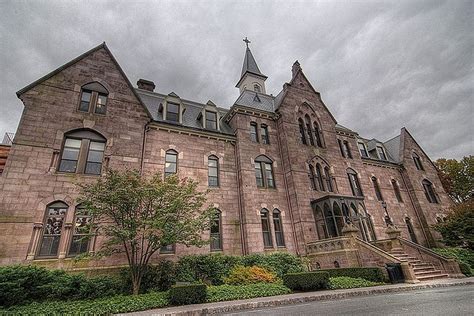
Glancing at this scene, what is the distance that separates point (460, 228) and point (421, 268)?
1062cm

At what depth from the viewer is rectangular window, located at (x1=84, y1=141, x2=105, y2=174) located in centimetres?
1439

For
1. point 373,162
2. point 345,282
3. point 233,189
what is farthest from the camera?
point 373,162

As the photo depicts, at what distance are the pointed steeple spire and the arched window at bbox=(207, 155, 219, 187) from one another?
21211 millimetres

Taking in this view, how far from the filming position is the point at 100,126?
1530 cm

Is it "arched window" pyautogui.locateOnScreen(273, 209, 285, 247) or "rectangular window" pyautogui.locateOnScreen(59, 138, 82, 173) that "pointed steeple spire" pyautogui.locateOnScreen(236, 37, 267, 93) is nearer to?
"arched window" pyautogui.locateOnScreen(273, 209, 285, 247)

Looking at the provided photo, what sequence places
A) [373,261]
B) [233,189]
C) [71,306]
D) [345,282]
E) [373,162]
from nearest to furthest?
[71,306] → [345,282] → [373,261] → [233,189] → [373,162]

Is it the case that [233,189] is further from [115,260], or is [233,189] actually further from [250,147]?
[115,260]

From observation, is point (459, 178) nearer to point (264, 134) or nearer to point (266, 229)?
point (264, 134)

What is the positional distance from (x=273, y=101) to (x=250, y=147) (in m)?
8.46

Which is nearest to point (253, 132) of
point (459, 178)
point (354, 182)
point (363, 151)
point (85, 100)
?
point (354, 182)

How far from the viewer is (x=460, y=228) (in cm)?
2112

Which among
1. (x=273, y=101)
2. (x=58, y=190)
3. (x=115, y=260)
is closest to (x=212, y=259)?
(x=115, y=260)

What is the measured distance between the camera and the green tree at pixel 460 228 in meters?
20.5

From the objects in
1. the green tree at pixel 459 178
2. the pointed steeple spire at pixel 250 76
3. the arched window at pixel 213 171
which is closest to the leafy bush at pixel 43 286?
the arched window at pixel 213 171
